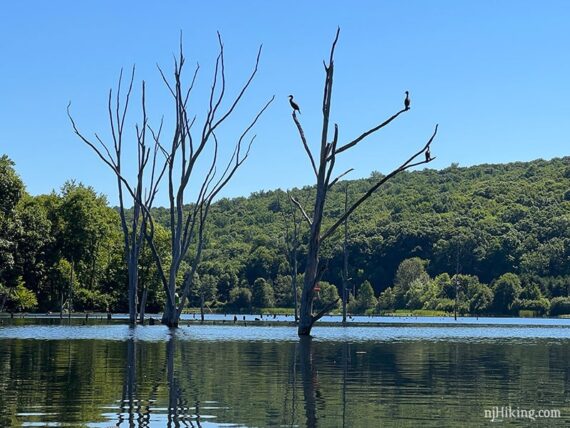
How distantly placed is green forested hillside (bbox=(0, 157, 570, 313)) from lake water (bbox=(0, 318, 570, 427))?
6620 centimetres

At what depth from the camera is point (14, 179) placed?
211 ft

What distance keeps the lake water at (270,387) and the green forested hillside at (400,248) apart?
6620 centimetres

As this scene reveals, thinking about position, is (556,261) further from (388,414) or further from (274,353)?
(388,414)

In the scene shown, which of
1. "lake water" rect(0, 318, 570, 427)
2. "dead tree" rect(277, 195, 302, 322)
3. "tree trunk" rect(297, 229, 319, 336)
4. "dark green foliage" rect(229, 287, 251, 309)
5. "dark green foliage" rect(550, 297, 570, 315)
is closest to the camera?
"lake water" rect(0, 318, 570, 427)

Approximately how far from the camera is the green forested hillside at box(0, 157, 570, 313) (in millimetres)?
97875

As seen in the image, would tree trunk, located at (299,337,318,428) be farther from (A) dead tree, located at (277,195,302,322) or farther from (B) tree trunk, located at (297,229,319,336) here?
(A) dead tree, located at (277,195,302,322)

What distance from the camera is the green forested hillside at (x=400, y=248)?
97.9m

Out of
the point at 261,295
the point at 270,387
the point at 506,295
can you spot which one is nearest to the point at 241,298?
the point at 261,295

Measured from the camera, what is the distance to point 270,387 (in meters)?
19.6

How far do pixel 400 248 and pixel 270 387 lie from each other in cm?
14373

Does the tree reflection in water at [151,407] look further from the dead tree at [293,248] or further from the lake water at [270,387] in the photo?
the dead tree at [293,248]

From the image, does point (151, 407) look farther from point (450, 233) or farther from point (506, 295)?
point (450, 233)

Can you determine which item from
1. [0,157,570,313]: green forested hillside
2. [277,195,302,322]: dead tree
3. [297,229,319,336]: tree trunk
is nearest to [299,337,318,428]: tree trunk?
[297,229,319,336]: tree trunk

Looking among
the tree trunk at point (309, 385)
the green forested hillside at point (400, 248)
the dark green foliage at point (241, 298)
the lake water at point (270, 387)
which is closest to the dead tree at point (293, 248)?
the green forested hillside at point (400, 248)
